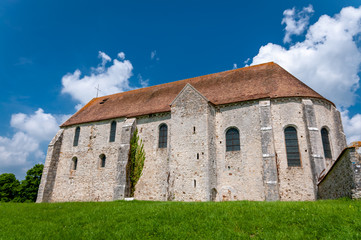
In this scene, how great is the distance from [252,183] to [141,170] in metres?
8.67

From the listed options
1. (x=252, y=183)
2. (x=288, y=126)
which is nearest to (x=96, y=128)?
(x=252, y=183)

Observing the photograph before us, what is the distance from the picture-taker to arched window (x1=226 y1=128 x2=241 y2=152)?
56.1 ft

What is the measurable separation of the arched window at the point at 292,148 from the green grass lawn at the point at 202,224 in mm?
6621

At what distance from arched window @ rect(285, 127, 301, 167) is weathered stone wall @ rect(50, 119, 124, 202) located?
518 inches

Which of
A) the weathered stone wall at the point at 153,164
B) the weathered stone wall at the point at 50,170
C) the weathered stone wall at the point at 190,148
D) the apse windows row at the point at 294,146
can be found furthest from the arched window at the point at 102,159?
the apse windows row at the point at 294,146

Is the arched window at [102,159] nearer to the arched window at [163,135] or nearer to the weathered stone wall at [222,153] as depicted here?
the weathered stone wall at [222,153]

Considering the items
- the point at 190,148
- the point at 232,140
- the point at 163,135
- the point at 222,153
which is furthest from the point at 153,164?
the point at 232,140

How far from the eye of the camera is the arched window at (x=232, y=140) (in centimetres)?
1711

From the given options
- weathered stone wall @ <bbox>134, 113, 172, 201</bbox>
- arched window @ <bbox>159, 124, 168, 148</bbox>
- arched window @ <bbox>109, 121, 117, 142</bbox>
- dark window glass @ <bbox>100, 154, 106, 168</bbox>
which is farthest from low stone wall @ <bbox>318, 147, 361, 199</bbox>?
dark window glass @ <bbox>100, 154, 106, 168</bbox>

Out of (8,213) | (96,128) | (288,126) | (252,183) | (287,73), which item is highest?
(287,73)

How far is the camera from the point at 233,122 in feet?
57.9

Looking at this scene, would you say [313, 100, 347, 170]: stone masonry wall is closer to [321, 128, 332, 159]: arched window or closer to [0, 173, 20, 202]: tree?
[321, 128, 332, 159]: arched window

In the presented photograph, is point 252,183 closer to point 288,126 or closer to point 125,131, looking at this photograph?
point 288,126

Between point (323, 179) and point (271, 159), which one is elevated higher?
point (271, 159)
